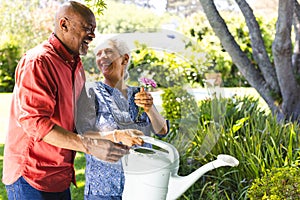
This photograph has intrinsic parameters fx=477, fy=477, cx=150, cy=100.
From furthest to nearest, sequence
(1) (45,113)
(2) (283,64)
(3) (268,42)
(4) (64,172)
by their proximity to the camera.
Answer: (3) (268,42), (2) (283,64), (4) (64,172), (1) (45,113)

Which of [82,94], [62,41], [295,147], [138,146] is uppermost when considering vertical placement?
[62,41]

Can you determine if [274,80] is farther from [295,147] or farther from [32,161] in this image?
[32,161]

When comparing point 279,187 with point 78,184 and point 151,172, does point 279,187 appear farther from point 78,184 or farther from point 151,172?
point 78,184

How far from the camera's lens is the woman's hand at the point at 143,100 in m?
1.46

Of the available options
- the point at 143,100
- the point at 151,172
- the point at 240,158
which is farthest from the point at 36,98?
the point at 240,158

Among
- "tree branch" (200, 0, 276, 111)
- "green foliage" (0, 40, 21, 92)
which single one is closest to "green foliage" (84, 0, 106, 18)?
"tree branch" (200, 0, 276, 111)

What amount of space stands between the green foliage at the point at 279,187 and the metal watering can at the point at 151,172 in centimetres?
50

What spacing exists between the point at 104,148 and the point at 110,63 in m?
0.26

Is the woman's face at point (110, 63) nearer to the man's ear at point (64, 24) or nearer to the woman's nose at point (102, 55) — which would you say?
the woman's nose at point (102, 55)

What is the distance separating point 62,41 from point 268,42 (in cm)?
685

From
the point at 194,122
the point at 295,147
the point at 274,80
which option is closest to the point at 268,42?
the point at 274,80

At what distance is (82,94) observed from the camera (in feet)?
4.91

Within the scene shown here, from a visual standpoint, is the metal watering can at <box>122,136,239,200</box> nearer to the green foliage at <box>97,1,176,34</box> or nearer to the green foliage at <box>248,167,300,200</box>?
the green foliage at <box>97,1,176,34</box>

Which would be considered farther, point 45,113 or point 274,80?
point 274,80
